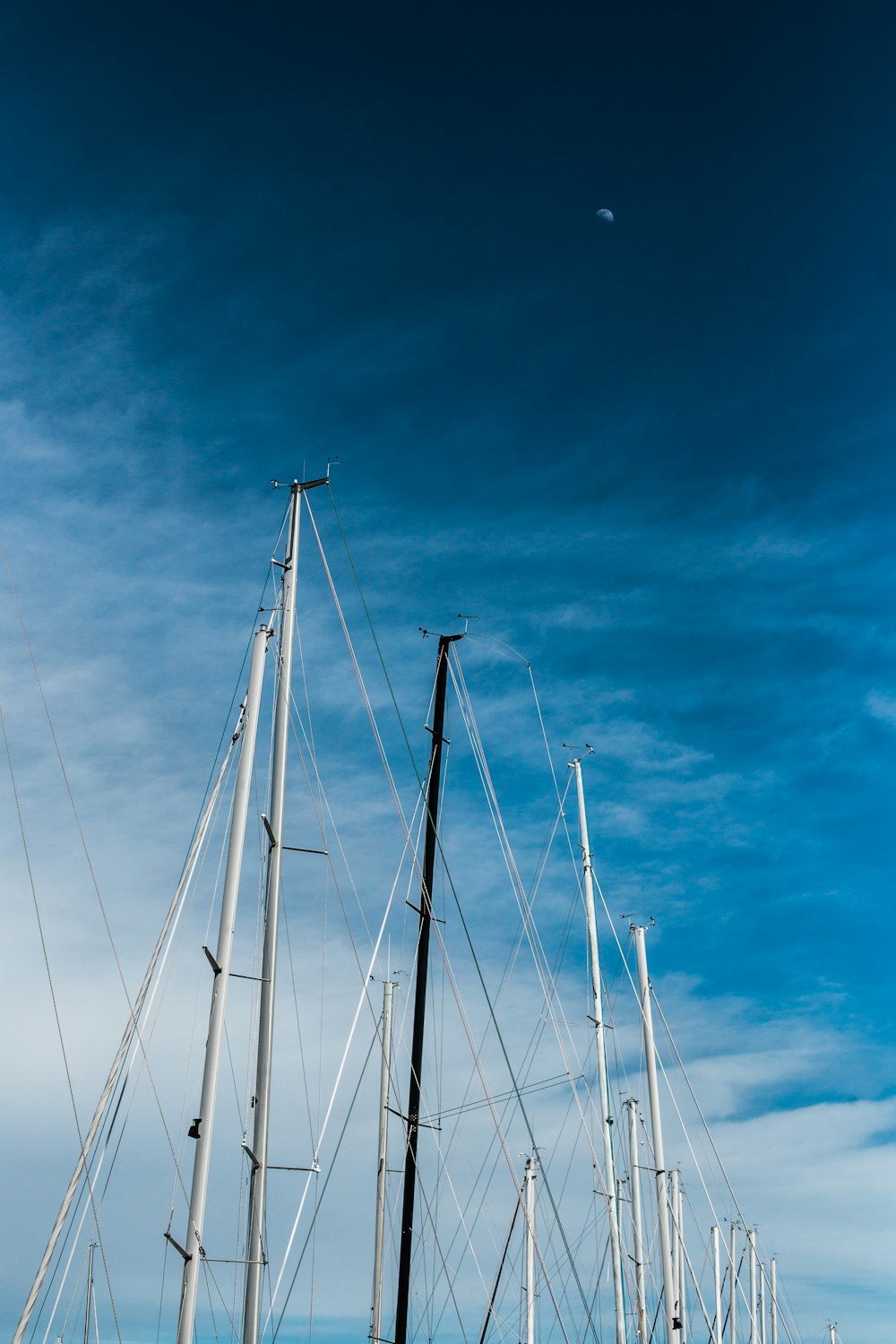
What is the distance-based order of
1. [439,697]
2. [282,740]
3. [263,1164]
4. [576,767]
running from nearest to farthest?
[263,1164]
[282,740]
[439,697]
[576,767]

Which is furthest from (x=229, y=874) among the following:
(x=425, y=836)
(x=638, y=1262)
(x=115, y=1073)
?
(x=638, y=1262)

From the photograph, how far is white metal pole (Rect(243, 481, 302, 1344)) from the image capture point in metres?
16.5

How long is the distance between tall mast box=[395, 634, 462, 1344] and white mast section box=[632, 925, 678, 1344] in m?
10.0

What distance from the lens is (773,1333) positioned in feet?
239

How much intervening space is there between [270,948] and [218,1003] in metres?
1.11

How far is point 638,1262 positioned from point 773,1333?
4953 cm

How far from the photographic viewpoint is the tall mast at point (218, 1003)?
1617 cm

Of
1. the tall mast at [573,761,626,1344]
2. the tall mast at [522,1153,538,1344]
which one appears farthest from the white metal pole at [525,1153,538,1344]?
the tall mast at [573,761,626,1344]

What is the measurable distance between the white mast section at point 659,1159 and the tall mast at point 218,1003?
17317 millimetres

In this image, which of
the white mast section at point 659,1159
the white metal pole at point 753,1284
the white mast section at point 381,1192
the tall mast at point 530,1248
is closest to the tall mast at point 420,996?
the white mast section at point 381,1192

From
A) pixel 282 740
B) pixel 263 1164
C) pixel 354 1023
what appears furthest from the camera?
pixel 354 1023

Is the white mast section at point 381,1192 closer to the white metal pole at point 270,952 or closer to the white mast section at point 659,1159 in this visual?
the white mast section at point 659,1159

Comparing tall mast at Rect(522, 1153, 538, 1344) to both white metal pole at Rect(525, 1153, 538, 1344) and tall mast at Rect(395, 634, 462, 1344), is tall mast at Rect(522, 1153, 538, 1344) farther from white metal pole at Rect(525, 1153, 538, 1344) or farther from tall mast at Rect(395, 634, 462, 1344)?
tall mast at Rect(395, 634, 462, 1344)

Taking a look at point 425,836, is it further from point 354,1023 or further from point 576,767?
point 576,767
